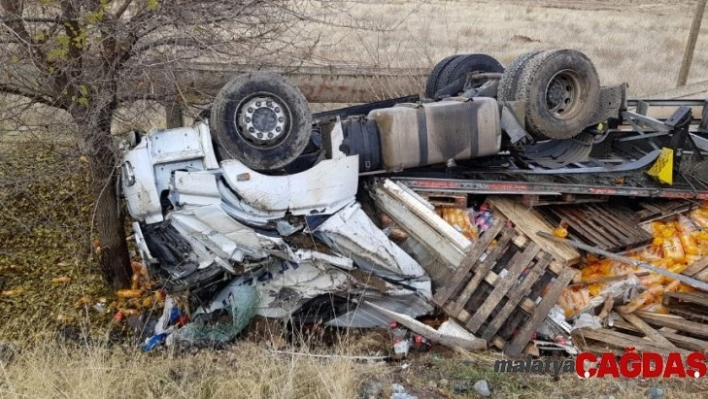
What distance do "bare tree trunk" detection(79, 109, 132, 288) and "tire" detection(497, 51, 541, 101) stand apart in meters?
3.39

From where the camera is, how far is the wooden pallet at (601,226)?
567 cm

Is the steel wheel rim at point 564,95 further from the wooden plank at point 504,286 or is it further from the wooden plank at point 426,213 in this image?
the wooden plank at point 426,213

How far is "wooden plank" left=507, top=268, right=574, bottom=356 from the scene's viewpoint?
16.1 feet

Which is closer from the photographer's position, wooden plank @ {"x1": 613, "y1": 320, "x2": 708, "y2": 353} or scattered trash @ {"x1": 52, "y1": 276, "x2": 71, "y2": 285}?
wooden plank @ {"x1": 613, "y1": 320, "x2": 708, "y2": 353}

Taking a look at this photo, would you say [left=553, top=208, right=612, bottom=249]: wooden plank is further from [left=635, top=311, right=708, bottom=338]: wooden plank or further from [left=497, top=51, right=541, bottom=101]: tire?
[left=497, top=51, right=541, bottom=101]: tire

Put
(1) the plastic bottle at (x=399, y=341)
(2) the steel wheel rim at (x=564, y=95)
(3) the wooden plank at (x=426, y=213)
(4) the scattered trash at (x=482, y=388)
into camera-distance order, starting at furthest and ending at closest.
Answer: (2) the steel wheel rim at (x=564, y=95)
(3) the wooden plank at (x=426, y=213)
(1) the plastic bottle at (x=399, y=341)
(4) the scattered trash at (x=482, y=388)

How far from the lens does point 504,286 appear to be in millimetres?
5094

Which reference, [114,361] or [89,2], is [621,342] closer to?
[114,361]

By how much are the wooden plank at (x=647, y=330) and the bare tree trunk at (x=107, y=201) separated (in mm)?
4575

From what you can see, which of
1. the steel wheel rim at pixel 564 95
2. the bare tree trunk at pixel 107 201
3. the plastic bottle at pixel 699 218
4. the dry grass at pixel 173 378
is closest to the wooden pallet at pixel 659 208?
the plastic bottle at pixel 699 218

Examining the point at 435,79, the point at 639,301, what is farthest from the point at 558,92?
the point at 639,301

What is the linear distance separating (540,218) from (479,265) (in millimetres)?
1010

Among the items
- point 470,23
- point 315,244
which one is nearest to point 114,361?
point 315,244

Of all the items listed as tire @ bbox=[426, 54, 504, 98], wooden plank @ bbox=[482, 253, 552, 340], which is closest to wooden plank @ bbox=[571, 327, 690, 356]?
wooden plank @ bbox=[482, 253, 552, 340]
